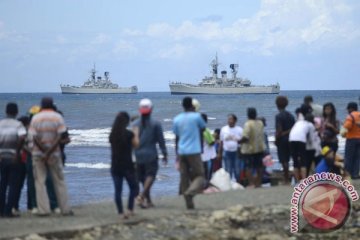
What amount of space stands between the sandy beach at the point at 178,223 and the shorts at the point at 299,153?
116cm

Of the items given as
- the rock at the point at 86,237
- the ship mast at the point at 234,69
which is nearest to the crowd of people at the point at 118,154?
the rock at the point at 86,237

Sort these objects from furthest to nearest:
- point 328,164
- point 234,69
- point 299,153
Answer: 1. point 234,69
2. point 299,153
3. point 328,164

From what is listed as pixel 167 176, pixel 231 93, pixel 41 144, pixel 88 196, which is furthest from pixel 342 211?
pixel 231 93

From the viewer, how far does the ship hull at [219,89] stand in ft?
462

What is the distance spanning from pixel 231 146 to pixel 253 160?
78cm

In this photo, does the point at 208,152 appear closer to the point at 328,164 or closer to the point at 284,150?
the point at 284,150

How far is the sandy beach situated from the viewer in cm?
968

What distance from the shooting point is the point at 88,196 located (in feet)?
58.3

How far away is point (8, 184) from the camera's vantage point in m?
10.9

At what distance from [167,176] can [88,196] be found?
12.0 ft

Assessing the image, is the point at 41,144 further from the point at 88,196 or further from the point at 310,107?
the point at 88,196

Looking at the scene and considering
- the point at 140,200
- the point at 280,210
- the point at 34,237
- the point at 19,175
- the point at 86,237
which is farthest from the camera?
the point at 140,200

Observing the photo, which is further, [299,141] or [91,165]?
[91,165]

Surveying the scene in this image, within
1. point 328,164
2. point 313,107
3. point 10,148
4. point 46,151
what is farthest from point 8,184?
point 313,107
